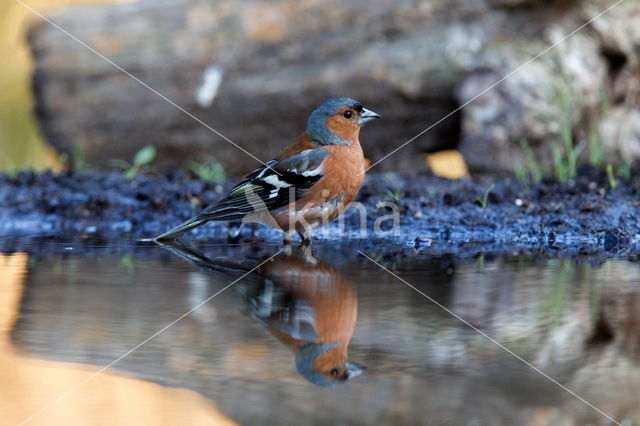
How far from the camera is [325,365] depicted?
104 inches

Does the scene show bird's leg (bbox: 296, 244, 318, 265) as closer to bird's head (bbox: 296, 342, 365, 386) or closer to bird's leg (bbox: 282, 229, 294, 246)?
bird's leg (bbox: 282, 229, 294, 246)

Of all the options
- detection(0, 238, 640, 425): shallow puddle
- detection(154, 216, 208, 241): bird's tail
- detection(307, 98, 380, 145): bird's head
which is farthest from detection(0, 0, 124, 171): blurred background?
→ detection(0, 238, 640, 425): shallow puddle

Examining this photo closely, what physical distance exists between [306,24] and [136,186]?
2414 millimetres

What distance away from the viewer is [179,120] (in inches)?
332

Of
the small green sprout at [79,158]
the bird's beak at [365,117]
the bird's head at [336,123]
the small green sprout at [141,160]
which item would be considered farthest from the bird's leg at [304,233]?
the small green sprout at [79,158]

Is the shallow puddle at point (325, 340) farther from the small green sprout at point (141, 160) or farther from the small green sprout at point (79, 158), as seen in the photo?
the small green sprout at point (79, 158)

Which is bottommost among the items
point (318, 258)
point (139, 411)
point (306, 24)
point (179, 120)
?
point (139, 411)

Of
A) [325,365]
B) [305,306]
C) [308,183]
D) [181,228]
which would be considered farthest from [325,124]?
[325,365]

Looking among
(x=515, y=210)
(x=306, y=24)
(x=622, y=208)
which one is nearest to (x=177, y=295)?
(x=515, y=210)

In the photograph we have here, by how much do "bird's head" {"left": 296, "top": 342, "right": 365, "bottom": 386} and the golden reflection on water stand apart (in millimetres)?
395

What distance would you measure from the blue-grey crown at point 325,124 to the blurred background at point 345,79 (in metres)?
2.05

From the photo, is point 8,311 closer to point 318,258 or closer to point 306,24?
point 318,258

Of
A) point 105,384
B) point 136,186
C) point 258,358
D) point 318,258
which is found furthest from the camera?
point 136,186

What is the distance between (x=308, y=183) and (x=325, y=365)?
2683 millimetres
